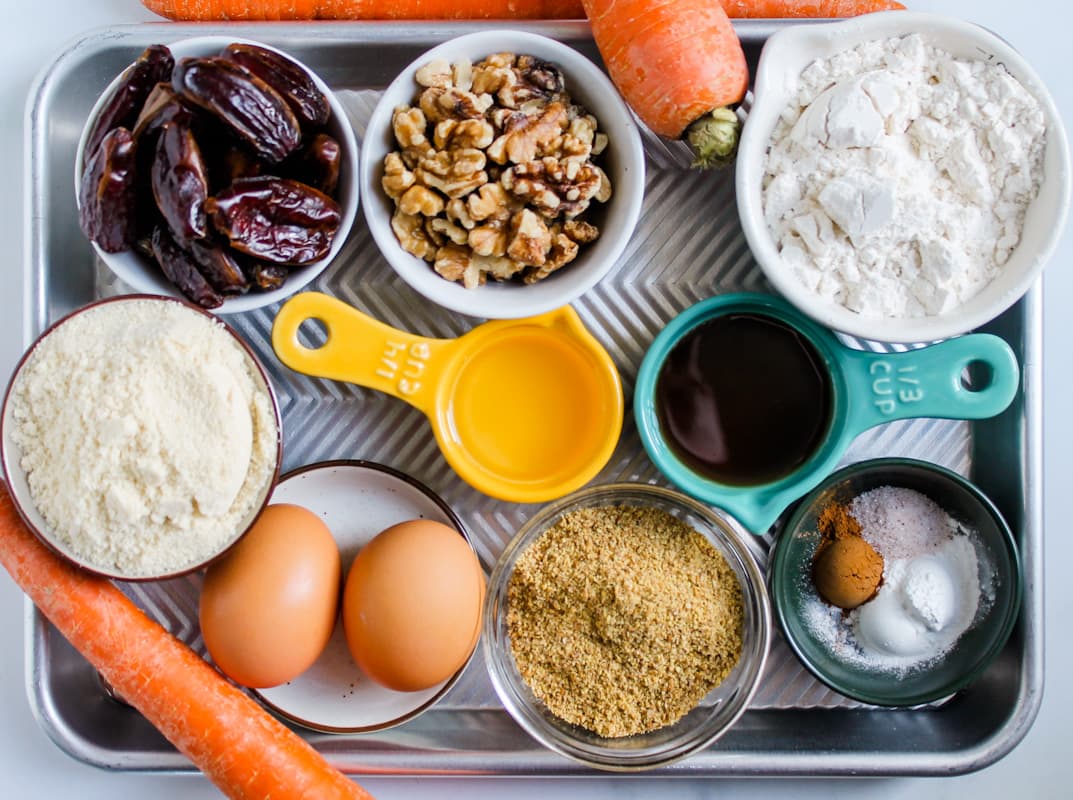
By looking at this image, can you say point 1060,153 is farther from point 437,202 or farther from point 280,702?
point 280,702

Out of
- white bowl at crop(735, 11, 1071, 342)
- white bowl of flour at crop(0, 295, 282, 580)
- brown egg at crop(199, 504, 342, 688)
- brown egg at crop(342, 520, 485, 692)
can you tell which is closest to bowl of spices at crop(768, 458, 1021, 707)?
white bowl at crop(735, 11, 1071, 342)

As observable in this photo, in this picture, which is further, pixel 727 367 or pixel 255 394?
pixel 727 367

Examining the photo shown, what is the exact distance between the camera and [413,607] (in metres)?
0.98

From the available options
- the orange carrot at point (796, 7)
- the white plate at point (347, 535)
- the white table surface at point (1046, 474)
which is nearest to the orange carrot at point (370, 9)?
the white table surface at point (1046, 474)

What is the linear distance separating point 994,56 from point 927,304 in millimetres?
297

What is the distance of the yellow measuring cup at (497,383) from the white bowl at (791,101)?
9.7 inches

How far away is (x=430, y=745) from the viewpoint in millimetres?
1162

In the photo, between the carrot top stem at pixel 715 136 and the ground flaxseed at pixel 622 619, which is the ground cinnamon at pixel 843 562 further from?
the carrot top stem at pixel 715 136

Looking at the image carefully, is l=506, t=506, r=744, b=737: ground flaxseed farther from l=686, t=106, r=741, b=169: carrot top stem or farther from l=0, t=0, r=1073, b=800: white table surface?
l=686, t=106, r=741, b=169: carrot top stem

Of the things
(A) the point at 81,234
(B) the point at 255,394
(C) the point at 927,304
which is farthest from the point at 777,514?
(A) the point at 81,234

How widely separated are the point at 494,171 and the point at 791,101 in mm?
366

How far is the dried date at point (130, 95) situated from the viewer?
100cm

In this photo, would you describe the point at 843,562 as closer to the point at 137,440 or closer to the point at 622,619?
the point at 622,619

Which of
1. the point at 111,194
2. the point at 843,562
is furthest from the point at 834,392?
the point at 111,194
